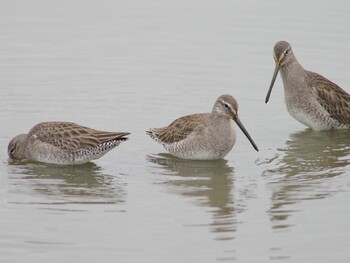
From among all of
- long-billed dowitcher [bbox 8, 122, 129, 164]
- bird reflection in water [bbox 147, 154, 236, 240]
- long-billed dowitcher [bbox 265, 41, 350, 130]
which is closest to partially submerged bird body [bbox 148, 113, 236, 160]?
bird reflection in water [bbox 147, 154, 236, 240]

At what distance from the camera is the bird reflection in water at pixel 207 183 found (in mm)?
9172

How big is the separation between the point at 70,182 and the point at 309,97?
12.7 ft

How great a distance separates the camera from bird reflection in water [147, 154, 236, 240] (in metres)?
9.17

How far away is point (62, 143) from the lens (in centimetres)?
1119

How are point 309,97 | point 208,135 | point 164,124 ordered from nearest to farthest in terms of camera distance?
1. point 208,135
2. point 164,124
3. point 309,97

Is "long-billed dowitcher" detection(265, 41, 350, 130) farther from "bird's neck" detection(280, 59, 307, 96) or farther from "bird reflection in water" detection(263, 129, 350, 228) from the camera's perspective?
"bird reflection in water" detection(263, 129, 350, 228)

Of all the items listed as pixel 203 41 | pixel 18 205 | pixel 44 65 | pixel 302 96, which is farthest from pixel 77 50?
pixel 18 205

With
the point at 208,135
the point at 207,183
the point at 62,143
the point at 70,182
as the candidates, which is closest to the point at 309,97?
the point at 208,135

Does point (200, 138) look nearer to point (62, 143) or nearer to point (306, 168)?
point (306, 168)

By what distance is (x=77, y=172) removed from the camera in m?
11.0

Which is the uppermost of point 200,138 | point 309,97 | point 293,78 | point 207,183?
point 293,78

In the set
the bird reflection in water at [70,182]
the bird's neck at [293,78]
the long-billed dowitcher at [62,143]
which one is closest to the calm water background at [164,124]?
the bird reflection in water at [70,182]

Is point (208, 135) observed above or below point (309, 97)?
below

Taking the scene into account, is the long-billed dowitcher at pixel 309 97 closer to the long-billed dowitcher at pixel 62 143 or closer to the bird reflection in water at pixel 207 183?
the bird reflection in water at pixel 207 183
